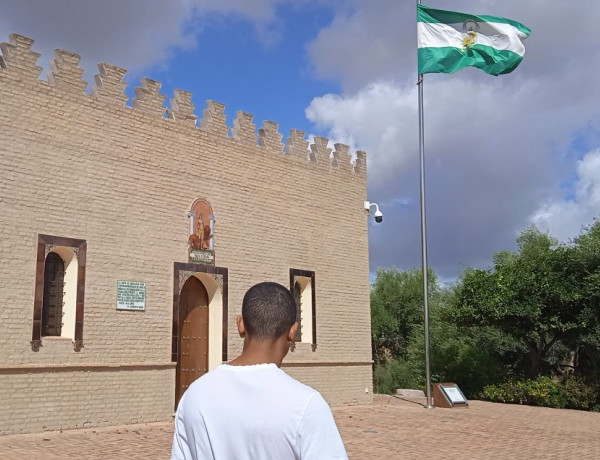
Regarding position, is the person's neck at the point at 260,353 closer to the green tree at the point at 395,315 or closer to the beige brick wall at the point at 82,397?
the beige brick wall at the point at 82,397

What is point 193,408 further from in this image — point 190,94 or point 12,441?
point 190,94

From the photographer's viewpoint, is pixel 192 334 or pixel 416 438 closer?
pixel 416 438

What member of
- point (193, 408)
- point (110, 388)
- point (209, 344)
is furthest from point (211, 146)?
point (193, 408)

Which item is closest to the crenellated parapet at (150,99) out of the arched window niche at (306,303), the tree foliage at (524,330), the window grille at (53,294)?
the window grille at (53,294)

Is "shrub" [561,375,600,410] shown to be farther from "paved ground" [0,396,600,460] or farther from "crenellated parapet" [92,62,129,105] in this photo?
"crenellated parapet" [92,62,129,105]

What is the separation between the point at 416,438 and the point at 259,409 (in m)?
11.2

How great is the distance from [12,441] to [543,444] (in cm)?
915

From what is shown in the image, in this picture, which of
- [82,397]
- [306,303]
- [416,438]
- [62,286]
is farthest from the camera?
[306,303]

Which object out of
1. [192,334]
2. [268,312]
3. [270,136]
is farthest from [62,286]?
[268,312]

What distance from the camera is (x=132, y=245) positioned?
46.5 ft

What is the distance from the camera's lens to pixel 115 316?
13.7 metres

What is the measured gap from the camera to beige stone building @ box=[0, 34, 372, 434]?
1251 centimetres

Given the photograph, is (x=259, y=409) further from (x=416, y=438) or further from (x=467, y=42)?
(x=467, y=42)

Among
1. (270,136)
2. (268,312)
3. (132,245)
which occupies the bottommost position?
(268,312)
